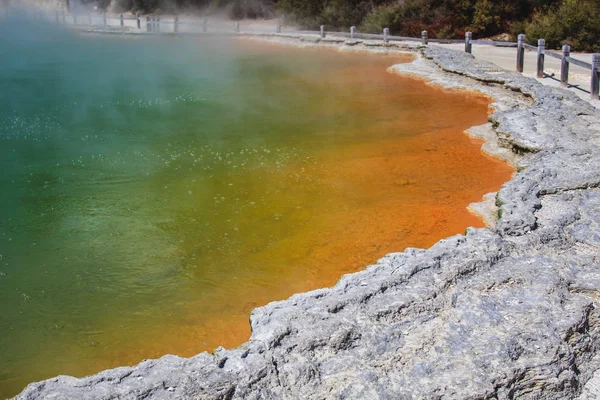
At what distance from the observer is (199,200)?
8.11m

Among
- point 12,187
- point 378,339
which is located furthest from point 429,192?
point 12,187

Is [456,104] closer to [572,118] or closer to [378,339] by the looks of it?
[572,118]

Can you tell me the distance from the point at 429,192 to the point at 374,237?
166cm

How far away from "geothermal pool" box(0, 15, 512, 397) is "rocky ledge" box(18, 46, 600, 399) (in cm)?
110

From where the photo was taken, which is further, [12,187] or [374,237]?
[12,187]

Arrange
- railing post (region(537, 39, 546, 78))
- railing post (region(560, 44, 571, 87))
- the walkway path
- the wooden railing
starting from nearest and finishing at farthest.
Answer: the wooden railing < railing post (region(560, 44, 571, 87)) < the walkway path < railing post (region(537, 39, 546, 78))

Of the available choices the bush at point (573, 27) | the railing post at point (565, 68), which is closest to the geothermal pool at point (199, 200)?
the railing post at point (565, 68)

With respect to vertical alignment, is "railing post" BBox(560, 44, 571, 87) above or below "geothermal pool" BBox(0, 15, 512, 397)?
above

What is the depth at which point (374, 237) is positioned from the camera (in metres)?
6.95

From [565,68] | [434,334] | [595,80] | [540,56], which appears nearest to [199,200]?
[434,334]

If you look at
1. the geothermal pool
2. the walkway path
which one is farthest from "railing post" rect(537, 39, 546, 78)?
the geothermal pool

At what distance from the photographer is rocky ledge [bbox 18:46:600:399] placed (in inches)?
146

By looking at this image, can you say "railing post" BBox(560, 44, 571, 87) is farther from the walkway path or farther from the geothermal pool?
the geothermal pool

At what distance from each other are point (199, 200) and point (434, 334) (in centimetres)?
460
